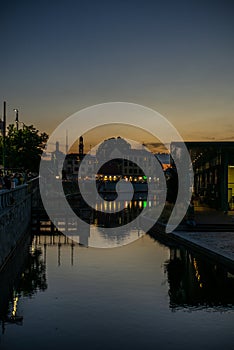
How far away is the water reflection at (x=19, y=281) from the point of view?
1905 centimetres

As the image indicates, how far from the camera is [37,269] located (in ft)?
93.3

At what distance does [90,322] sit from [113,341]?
7.14 feet

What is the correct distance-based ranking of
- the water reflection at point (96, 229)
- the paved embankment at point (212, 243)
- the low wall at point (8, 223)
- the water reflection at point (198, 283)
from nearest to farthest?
1. the water reflection at point (198, 283)
2. the low wall at point (8, 223)
3. the paved embankment at point (212, 243)
4. the water reflection at point (96, 229)

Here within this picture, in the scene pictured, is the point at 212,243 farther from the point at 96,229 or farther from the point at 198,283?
the point at 96,229

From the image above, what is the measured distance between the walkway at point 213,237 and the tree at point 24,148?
29.0 meters

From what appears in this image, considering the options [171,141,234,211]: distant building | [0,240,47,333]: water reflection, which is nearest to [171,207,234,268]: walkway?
[171,141,234,211]: distant building

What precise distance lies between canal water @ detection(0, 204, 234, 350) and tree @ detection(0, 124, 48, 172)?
108ft

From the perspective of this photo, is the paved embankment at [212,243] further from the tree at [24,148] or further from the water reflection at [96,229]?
the tree at [24,148]

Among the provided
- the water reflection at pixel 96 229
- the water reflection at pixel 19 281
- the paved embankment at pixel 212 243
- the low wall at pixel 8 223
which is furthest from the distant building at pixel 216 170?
the water reflection at pixel 19 281

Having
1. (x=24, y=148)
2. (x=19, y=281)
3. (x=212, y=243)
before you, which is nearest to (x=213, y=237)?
(x=212, y=243)

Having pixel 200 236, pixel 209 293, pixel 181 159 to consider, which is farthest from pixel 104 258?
pixel 181 159

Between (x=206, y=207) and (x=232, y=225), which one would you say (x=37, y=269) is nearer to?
(x=232, y=225)

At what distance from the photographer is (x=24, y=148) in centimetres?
6669

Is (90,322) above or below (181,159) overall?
below
